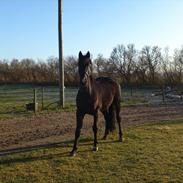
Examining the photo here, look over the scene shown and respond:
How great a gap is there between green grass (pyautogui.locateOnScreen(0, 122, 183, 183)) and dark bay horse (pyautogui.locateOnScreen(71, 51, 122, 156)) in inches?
19.4

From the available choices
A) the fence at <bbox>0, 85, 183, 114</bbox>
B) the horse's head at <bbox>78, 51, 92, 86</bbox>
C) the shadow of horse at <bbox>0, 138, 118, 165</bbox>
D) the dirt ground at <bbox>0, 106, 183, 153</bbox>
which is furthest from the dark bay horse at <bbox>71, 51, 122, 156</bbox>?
the fence at <bbox>0, 85, 183, 114</bbox>

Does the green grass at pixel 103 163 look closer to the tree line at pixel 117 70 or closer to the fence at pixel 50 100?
the fence at pixel 50 100

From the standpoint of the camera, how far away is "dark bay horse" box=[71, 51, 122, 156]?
782cm

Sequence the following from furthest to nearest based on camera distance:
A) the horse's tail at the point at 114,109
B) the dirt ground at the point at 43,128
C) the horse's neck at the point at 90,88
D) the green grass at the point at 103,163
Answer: the horse's tail at the point at 114,109 → the dirt ground at the point at 43,128 → the horse's neck at the point at 90,88 → the green grass at the point at 103,163

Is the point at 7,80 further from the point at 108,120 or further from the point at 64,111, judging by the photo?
the point at 108,120

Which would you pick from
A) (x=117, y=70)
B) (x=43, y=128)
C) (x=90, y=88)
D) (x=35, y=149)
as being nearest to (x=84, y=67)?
(x=90, y=88)

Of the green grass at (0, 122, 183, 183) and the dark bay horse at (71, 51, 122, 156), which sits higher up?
the dark bay horse at (71, 51, 122, 156)

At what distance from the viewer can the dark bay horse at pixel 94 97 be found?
7.82 m

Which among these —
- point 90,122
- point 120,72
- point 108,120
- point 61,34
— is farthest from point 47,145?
point 120,72

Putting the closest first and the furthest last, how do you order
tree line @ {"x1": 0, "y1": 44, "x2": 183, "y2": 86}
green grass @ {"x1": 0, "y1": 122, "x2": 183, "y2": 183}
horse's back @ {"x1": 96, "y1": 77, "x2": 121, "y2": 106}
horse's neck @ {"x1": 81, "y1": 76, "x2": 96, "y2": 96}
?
green grass @ {"x1": 0, "y1": 122, "x2": 183, "y2": 183} → horse's neck @ {"x1": 81, "y1": 76, "x2": 96, "y2": 96} → horse's back @ {"x1": 96, "y1": 77, "x2": 121, "y2": 106} → tree line @ {"x1": 0, "y1": 44, "x2": 183, "y2": 86}

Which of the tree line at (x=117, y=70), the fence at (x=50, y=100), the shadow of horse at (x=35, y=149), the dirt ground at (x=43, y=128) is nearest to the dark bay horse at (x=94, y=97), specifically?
the shadow of horse at (x=35, y=149)

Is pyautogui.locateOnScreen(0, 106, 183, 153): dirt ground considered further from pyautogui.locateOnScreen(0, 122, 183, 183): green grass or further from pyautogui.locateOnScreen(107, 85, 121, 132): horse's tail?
pyautogui.locateOnScreen(0, 122, 183, 183): green grass

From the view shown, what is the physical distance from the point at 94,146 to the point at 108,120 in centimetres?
180

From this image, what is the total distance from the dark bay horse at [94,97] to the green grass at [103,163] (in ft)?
1.61
